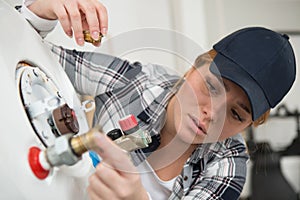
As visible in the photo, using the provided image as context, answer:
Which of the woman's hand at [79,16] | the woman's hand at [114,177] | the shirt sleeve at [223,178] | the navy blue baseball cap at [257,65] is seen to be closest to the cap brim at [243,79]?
the navy blue baseball cap at [257,65]

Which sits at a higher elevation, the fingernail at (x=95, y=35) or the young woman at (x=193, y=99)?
the fingernail at (x=95, y=35)

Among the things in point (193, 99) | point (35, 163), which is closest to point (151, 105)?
point (193, 99)

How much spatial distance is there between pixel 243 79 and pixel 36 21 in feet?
1.23

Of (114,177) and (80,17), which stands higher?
(80,17)

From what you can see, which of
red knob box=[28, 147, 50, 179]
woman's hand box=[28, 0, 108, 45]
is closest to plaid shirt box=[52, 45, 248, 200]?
woman's hand box=[28, 0, 108, 45]

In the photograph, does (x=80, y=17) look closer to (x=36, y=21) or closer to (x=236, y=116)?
(x=36, y=21)

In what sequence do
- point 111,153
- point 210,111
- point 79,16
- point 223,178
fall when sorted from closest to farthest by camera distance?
point 111,153 < point 79,16 < point 210,111 < point 223,178

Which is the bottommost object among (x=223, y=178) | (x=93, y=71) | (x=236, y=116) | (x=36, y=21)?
(x=223, y=178)

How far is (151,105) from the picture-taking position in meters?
0.78

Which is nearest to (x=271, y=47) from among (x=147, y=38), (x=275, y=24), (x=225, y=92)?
(x=225, y=92)

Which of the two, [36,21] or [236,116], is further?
[236,116]

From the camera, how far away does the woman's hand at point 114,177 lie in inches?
15.6

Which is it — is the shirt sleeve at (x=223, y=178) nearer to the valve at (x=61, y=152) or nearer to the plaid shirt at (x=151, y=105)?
the plaid shirt at (x=151, y=105)

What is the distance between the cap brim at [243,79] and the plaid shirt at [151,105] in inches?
3.8
